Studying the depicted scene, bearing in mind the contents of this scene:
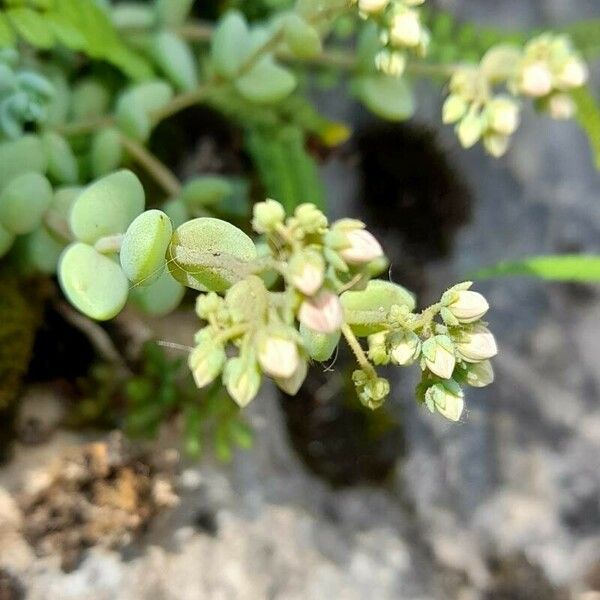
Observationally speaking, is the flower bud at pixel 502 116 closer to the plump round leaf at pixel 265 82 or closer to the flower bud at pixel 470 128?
the flower bud at pixel 470 128

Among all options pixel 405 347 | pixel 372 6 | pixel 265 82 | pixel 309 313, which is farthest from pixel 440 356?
pixel 265 82

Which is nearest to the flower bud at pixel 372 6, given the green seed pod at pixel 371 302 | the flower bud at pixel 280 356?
the green seed pod at pixel 371 302

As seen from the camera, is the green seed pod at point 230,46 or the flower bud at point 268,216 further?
the green seed pod at point 230,46

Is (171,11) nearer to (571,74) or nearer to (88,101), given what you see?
(88,101)

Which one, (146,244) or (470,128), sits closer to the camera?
(146,244)

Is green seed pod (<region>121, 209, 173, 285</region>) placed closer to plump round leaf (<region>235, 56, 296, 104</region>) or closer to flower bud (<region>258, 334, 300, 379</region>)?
flower bud (<region>258, 334, 300, 379</region>)

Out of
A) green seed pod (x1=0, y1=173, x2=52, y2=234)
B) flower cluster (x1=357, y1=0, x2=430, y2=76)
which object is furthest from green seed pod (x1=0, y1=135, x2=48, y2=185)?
flower cluster (x1=357, y1=0, x2=430, y2=76)

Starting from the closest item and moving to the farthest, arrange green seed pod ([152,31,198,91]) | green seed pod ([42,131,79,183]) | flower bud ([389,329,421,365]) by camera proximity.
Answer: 1. flower bud ([389,329,421,365])
2. green seed pod ([42,131,79,183])
3. green seed pod ([152,31,198,91])
